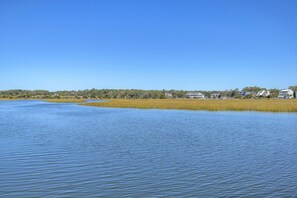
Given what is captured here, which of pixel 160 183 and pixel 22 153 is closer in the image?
pixel 160 183

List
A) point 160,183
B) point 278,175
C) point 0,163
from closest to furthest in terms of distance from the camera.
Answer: point 160,183 < point 278,175 < point 0,163

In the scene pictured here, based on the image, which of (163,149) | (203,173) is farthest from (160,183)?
(163,149)

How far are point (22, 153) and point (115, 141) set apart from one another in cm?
451

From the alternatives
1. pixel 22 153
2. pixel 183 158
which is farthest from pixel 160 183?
pixel 22 153

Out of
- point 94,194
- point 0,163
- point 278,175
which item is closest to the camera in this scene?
point 94,194

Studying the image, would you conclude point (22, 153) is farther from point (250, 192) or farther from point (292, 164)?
point (292, 164)

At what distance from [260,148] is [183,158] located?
176 inches

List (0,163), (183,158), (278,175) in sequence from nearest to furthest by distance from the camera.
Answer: (278,175)
(0,163)
(183,158)

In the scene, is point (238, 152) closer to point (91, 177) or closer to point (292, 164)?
point (292, 164)

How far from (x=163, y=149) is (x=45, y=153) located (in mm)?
4745

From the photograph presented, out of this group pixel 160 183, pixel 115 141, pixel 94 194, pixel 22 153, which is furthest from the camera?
pixel 115 141

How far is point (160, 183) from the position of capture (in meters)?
8.25

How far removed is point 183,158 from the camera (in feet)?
37.6

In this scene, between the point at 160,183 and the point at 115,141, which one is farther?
the point at 115,141
